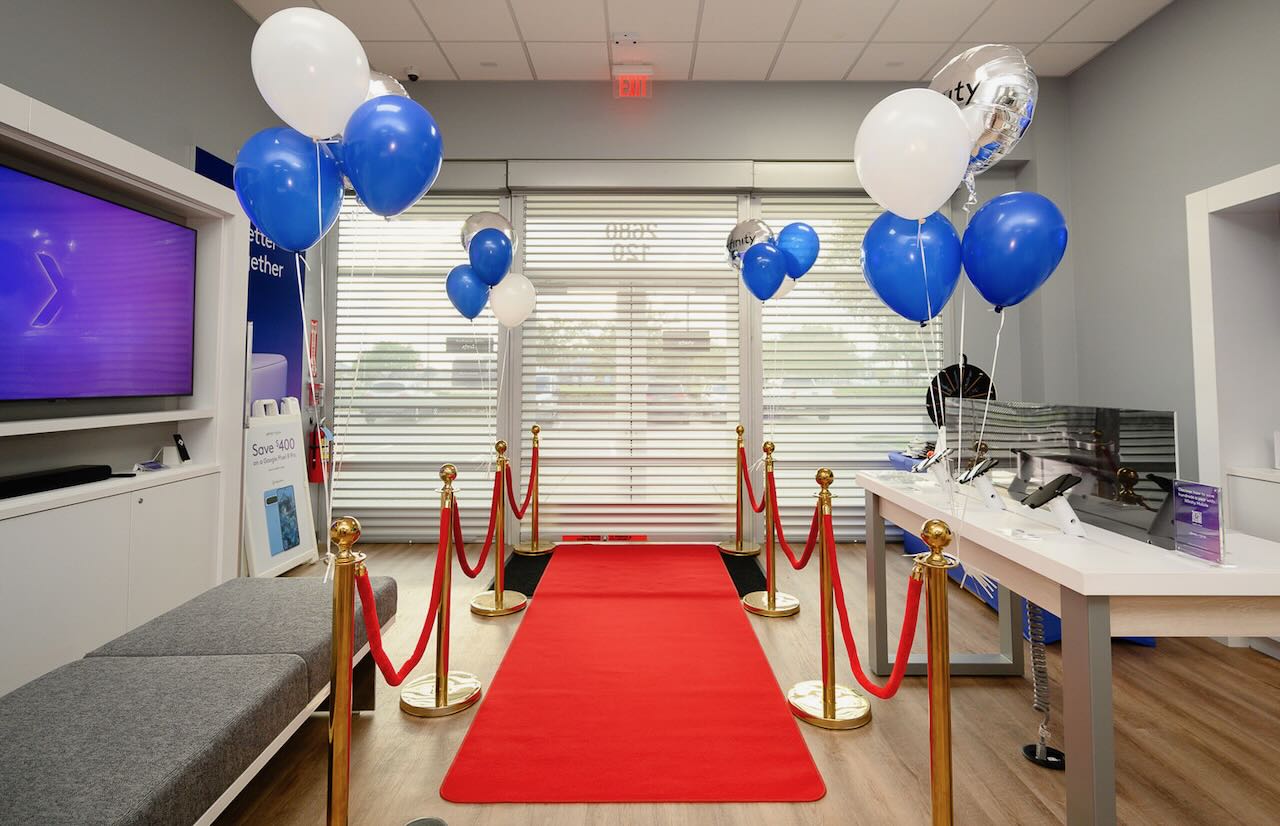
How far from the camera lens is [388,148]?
2035mm

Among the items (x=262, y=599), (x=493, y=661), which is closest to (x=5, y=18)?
(x=262, y=599)

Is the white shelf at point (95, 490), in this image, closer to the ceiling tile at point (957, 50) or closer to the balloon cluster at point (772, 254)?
the balloon cluster at point (772, 254)

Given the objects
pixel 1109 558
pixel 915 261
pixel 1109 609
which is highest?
pixel 915 261

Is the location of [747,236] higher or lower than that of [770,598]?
higher

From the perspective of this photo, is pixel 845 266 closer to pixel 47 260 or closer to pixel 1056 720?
pixel 1056 720

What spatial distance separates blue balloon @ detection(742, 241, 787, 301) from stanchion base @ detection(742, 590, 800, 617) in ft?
6.80

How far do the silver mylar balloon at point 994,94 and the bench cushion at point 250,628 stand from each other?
9.59 ft

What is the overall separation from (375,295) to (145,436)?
235cm

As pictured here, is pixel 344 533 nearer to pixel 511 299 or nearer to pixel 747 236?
pixel 511 299

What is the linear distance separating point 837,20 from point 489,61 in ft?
9.02

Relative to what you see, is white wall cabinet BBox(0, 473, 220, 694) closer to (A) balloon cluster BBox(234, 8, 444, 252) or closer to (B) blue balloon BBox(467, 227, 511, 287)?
(A) balloon cluster BBox(234, 8, 444, 252)

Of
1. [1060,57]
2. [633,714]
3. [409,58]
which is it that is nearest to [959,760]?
[633,714]

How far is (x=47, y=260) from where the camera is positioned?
2635 mm

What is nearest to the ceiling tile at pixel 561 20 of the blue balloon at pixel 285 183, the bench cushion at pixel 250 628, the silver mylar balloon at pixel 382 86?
the silver mylar balloon at pixel 382 86
